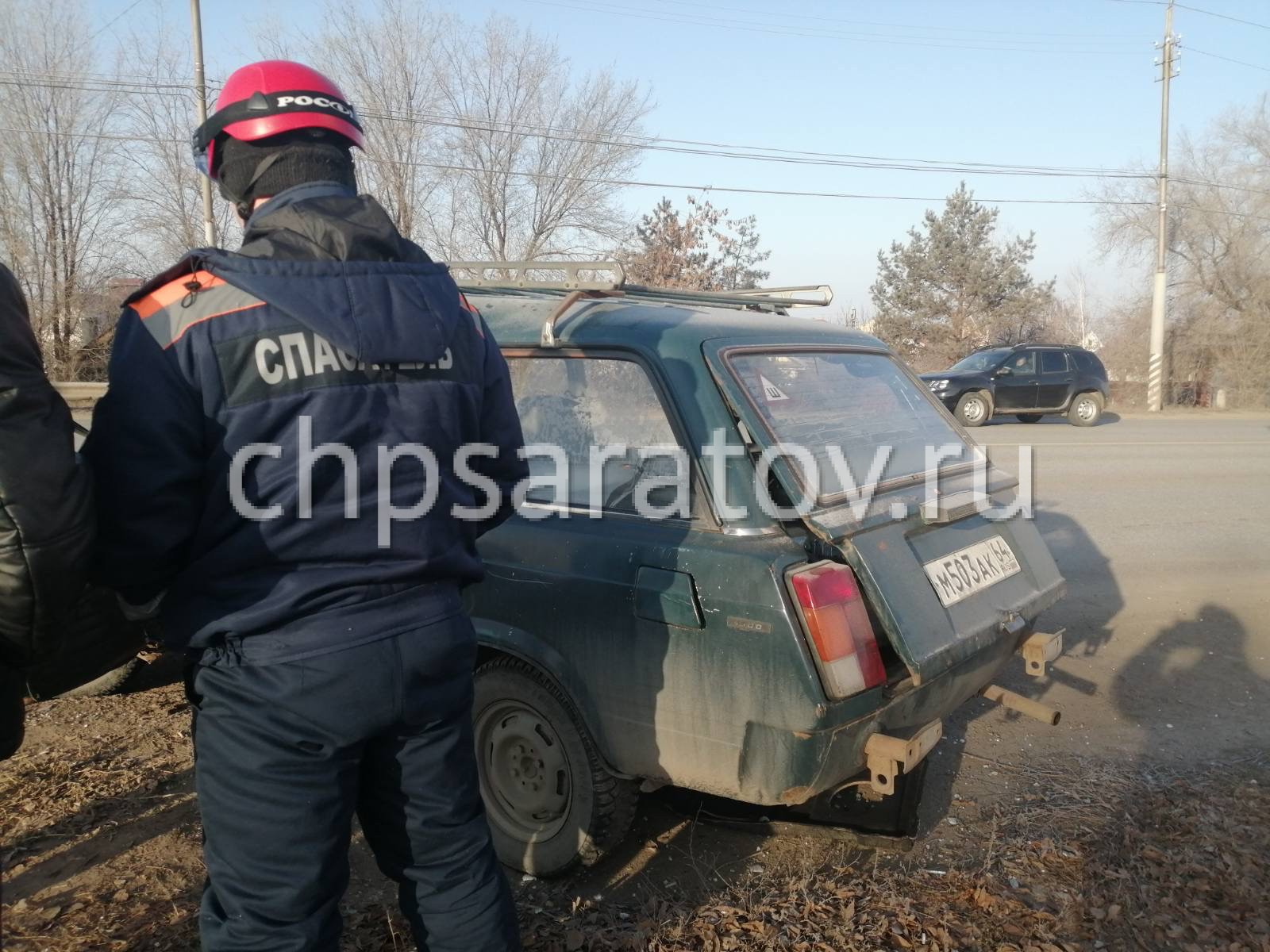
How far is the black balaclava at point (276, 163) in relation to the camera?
194 centimetres

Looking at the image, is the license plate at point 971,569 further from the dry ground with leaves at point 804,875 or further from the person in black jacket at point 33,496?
the person in black jacket at point 33,496

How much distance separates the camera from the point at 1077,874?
303 centimetres

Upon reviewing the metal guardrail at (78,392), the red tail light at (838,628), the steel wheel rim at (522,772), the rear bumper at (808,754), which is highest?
the metal guardrail at (78,392)

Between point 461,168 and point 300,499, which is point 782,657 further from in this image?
point 461,168

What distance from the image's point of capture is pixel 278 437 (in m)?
1.79

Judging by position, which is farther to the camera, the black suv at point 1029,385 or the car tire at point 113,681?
the black suv at point 1029,385

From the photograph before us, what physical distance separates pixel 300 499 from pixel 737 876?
6.84 feet

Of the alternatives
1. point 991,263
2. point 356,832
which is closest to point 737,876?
point 356,832

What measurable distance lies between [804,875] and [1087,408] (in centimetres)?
2009

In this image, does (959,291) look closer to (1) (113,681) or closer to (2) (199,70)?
(2) (199,70)

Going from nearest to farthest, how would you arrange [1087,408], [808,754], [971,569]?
[808,754]
[971,569]
[1087,408]

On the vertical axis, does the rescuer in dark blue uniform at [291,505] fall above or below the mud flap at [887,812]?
above

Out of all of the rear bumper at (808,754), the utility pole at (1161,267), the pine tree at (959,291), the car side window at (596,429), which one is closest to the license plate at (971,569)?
the rear bumper at (808,754)

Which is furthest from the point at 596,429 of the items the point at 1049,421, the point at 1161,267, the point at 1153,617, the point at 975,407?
the point at 1161,267
